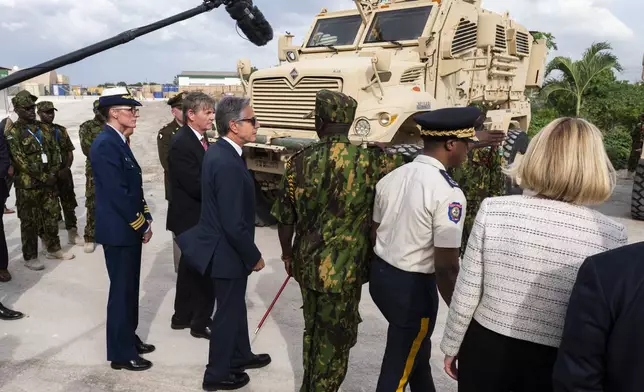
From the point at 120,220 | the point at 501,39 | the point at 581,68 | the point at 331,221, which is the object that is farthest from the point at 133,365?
the point at 581,68

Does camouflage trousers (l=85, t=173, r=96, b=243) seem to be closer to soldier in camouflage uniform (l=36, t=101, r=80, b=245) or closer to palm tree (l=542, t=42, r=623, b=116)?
soldier in camouflage uniform (l=36, t=101, r=80, b=245)

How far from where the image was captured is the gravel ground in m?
3.19

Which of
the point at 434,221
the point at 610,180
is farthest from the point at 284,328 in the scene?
the point at 610,180

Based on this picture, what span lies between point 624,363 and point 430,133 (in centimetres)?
125

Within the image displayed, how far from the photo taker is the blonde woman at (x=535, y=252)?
1.56 m

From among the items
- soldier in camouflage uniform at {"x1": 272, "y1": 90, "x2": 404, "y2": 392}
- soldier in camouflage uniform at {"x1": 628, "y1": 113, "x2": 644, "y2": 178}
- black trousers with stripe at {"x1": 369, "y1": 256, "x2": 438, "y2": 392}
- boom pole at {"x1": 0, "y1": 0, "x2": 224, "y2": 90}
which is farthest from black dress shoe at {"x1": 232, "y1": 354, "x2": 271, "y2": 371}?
soldier in camouflage uniform at {"x1": 628, "y1": 113, "x2": 644, "y2": 178}

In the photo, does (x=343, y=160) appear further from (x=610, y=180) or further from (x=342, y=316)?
(x=610, y=180)

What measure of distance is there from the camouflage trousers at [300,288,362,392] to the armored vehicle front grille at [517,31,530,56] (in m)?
6.74

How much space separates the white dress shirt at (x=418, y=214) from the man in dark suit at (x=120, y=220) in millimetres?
1625

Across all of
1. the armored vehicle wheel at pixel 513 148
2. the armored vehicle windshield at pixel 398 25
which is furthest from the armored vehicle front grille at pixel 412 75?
the armored vehicle wheel at pixel 513 148

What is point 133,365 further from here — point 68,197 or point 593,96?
point 593,96

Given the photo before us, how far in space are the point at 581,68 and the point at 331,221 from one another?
1693 centimetres

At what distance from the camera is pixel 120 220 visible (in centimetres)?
315

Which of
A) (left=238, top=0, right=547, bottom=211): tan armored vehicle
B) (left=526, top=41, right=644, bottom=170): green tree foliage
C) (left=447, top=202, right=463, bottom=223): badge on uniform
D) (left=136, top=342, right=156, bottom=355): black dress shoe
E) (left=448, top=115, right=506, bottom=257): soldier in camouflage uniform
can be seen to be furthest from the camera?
(left=526, top=41, right=644, bottom=170): green tree foliage
